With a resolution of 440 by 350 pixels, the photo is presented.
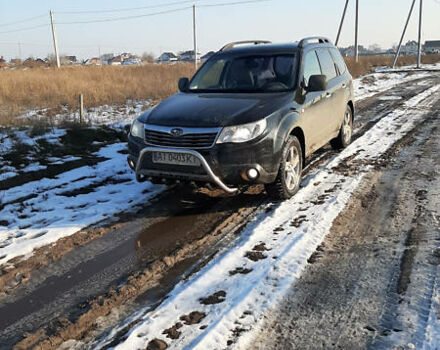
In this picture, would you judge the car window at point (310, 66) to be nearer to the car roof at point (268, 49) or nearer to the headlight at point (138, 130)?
the car roof at point (268, 49)

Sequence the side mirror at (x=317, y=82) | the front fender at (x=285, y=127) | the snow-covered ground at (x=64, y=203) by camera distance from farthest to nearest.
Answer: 1. the side mirror at (x=317, y=82)
2. the front fender at (x=285, y=127)
3. the snow-covered ground at (x=64, y=203)

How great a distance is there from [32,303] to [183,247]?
1353 millimetres

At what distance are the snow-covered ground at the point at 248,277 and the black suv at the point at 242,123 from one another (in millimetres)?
476

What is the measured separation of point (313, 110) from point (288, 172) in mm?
1123

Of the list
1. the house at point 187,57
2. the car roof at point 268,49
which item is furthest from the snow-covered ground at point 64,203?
the house at point 187,57

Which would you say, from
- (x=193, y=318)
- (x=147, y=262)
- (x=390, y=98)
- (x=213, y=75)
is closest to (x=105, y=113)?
(x=213, y=75)

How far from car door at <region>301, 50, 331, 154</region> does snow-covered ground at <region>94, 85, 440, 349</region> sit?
24.8 inches

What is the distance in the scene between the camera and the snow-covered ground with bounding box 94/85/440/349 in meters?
2.56

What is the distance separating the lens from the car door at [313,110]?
17.3 feet

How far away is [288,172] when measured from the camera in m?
4.84

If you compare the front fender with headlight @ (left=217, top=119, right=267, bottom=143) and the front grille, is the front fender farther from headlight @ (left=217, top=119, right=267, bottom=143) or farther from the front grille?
the front grille

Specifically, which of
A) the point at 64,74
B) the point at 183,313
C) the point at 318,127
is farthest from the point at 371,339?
the point at 64,74

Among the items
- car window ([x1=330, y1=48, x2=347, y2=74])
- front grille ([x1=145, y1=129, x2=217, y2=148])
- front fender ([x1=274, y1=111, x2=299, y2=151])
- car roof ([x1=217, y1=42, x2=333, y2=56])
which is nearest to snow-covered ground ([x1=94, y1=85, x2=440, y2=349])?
front fender ([x1=274, y1=111, x2=299, y2=151])

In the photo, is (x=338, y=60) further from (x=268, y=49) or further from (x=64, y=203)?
(x=64, y=203)
